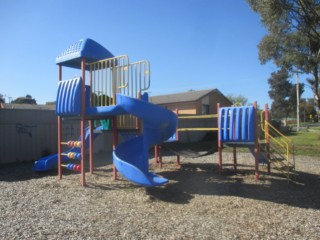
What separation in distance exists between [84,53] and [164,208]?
4546 mm

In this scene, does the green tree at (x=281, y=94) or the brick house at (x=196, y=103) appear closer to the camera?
the brick house at (x=196, y=103)

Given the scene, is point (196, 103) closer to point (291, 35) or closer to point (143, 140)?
point (291, 35)

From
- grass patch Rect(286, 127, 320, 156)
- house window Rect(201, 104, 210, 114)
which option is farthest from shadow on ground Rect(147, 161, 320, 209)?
house window Rect(201, 104, 210, 114)

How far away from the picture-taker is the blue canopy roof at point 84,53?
802cm

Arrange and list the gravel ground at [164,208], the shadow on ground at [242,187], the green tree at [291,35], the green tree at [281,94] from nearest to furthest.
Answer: the gravel ground at [164,208]
the shadow on ground at [242,187]
the green tree at [291,35]
the green tree at [281,94]

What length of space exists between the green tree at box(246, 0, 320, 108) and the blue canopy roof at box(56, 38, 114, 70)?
1024 cm

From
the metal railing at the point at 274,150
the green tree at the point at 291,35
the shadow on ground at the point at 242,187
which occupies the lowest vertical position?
the shadow on ground at the point at 242,187

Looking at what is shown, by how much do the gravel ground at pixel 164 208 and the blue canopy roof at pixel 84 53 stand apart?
3351mm

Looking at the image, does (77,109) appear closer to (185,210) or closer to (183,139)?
(185,210)

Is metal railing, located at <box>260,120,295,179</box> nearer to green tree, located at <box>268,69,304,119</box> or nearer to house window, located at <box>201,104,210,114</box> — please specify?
house window, located at <box>201,104,210,114</box>

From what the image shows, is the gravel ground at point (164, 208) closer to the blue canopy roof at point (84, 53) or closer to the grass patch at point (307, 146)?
the blue canopy roof at point (84, 53)

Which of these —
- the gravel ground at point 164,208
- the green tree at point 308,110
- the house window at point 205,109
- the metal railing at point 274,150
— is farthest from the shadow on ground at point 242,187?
the green tree at point 308,110

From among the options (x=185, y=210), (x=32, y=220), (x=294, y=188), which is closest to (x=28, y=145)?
(x=32, y=220)

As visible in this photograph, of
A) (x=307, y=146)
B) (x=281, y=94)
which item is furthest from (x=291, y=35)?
(x=281, y=94)
